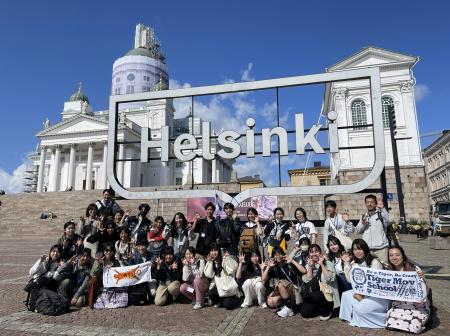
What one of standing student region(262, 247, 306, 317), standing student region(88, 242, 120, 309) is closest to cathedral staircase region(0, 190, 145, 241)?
standing student region(88, 242, 120, 309)

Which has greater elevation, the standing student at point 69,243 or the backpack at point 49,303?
the standing student at point 69,243

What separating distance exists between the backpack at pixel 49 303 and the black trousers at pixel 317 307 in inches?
161

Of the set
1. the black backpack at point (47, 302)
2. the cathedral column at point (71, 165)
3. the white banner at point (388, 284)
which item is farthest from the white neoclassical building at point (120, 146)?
the white banner at point (388, 284)

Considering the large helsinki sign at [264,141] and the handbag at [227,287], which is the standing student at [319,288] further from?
the large helsinki sign at [264,141]

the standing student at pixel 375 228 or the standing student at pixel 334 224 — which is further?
the standing student at pixel 334 224

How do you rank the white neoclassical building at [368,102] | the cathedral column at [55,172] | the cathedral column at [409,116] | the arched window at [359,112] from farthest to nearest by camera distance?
the cathedral column at [55,172] < the arched window at [359,112] < the white neoclassical building at [368,102] < the cathedral column at [409,116]

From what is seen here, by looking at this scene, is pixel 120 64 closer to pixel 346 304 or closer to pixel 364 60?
pixel 364 60

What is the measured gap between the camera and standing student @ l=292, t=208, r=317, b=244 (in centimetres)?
627

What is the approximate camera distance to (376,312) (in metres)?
4.80

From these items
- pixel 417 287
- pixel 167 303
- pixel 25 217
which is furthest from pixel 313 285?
pixel 25 217

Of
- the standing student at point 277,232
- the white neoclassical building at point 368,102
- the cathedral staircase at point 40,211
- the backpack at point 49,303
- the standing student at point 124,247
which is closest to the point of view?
the backpack at point 49,303

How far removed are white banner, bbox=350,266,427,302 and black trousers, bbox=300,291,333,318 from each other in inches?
20.9

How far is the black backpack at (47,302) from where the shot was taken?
5668 mm

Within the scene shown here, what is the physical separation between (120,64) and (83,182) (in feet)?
82.4
